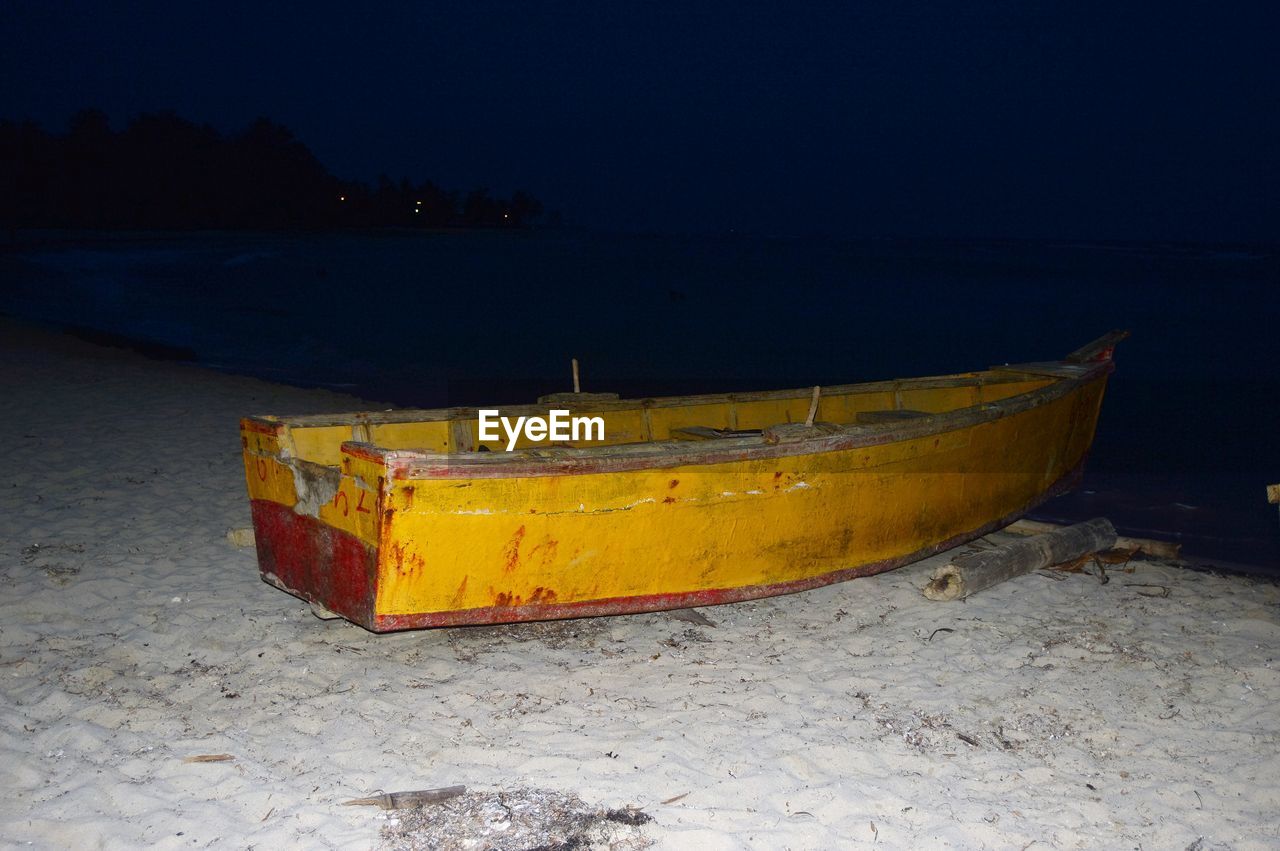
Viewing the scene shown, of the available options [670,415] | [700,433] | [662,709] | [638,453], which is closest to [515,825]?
[662,709]

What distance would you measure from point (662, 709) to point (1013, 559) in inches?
109

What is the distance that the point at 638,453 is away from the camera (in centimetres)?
452

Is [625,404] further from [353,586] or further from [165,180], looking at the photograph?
[165,180]

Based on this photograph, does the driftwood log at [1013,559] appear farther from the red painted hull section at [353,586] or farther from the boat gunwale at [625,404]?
the boat gunwale at [625,404]

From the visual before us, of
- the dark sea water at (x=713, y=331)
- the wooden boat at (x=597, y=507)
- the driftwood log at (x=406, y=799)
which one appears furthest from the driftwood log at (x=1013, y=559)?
the driftwood log at (x=406, y=799)

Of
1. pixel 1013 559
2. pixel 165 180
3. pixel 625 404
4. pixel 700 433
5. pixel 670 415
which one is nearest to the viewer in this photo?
pixel 1013 559

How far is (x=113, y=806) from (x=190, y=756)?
37 cm

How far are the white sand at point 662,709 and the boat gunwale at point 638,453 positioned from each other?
41.0 inches

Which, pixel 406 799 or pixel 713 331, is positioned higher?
pixel 713 331

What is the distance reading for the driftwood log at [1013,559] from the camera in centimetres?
555

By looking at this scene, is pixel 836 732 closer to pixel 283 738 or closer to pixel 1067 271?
pixel 283 738

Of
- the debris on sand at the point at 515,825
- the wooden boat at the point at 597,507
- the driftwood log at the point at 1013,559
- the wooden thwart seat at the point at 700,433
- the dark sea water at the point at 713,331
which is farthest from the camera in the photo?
the dark sea water at the point at 713,331

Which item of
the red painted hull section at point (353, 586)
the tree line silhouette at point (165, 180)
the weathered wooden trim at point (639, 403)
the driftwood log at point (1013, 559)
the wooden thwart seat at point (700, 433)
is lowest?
the driftwood log at point (1013, 559)

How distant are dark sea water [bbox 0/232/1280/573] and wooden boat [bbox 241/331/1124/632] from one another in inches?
135
